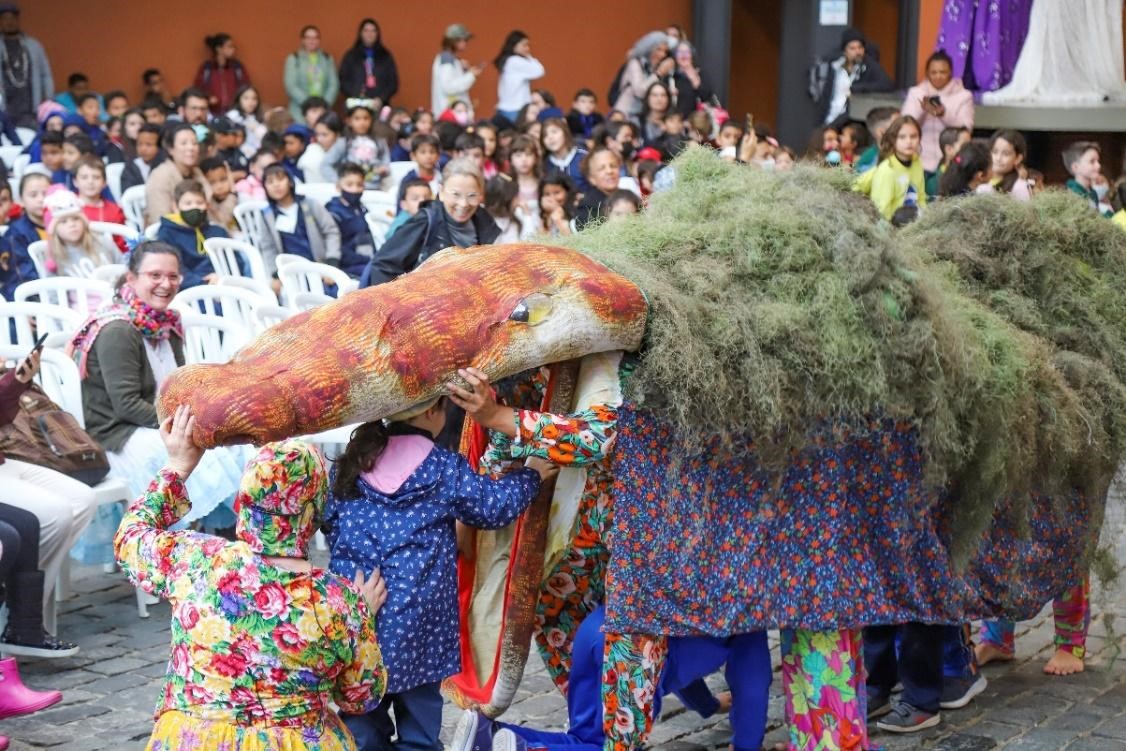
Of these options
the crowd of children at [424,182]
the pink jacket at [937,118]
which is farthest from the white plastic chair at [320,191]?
the pink jacket at [937,118]

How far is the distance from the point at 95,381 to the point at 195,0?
1181cm

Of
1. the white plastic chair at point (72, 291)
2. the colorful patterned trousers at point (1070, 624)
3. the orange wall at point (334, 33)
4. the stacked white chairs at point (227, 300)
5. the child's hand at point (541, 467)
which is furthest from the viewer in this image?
the orange wall at point (334, 33)

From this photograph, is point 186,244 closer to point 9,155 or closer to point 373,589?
point 9,155

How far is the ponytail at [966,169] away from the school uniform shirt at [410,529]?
5.53 m

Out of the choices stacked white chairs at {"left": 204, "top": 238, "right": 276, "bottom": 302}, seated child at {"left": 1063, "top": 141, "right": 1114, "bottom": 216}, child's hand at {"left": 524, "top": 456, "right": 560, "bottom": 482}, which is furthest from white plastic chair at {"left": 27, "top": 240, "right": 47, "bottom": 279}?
seated child at {"left": 1063, "top": 141, "right": 1114, "bottom": 216}

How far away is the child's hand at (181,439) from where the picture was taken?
3.55 m

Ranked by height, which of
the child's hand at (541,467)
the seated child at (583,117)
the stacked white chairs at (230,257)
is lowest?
the seated child at (583,117)

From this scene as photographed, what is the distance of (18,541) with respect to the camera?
17.3 feet

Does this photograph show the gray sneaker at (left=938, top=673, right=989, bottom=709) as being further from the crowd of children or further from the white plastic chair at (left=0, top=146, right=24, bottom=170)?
the white plastic chair at (left=0, top=146, right=24, bottom=170)

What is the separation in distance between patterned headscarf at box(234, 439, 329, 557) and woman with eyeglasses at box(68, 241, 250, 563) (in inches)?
107

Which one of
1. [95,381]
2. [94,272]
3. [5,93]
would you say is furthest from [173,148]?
[5,93]

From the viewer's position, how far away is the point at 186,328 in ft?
22.6

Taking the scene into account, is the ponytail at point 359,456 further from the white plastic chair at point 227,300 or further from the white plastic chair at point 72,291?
the white plastic chair at point 72,291

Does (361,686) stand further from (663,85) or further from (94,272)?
(663,85)
